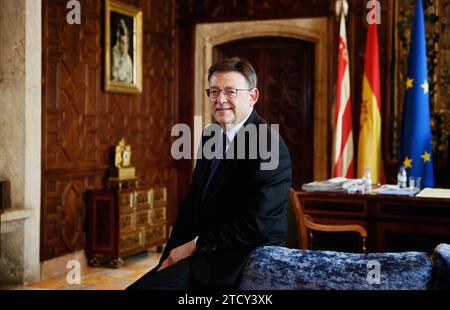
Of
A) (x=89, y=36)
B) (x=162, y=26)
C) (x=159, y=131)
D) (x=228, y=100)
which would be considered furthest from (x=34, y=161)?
(x=228, y=100)

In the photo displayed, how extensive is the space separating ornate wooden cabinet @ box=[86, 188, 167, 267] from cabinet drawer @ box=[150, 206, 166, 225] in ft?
0.75

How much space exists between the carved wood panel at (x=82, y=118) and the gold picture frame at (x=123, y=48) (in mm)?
83

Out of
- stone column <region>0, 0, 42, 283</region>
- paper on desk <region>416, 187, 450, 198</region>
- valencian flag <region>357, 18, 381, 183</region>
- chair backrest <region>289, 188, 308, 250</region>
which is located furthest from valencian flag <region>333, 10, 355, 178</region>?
stone column <region>0, 0, 42, 283</region>

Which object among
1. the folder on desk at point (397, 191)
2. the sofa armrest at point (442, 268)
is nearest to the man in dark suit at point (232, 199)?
the sofa armrest at point (442, 268)

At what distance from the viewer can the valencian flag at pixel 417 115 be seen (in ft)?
19.9

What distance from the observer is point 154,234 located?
688 centimetres

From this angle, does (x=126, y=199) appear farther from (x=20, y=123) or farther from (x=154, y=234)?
(x=20, y=123)

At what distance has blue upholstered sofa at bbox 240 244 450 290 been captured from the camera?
6.74ft

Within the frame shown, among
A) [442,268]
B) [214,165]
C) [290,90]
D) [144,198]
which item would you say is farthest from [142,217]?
[442,268]

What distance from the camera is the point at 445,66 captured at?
650cm

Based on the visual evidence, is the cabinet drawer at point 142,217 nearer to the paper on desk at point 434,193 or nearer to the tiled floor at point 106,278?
the tiled floor at point 106,278

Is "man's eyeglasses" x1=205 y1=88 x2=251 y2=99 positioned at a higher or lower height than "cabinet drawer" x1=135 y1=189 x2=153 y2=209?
higher

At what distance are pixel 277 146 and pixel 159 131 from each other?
507 centimetres

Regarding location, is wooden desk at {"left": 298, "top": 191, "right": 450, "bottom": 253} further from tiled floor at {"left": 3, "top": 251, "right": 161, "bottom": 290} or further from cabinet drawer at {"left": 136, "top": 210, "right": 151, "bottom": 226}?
cabinet drawer at {"left": 136, "top": 210, "right": 151, "bottom": 226}
